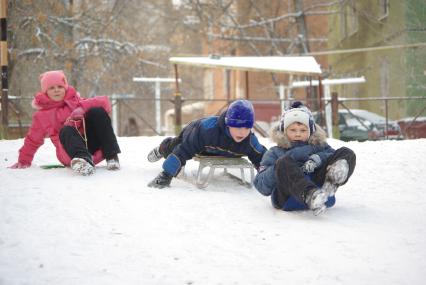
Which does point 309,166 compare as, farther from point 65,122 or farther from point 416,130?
point 416,130

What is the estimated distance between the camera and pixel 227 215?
12.0 ft

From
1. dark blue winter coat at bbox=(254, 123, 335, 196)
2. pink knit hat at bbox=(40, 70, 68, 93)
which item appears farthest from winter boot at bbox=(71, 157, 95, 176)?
dark blue winter coat at bbox=(254, 123, 335, 196)

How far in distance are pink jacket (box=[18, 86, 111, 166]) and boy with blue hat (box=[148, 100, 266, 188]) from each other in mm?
1034

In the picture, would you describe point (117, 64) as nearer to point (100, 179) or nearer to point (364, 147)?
point (364, 147)

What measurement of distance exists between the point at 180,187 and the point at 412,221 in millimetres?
1876

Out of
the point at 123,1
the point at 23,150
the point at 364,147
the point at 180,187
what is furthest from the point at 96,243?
the point at 123,1

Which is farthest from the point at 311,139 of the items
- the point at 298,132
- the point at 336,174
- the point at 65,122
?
the point at 65,122

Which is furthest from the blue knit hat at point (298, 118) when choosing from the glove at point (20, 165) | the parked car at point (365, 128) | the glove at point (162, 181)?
the parked car at point (365, 128)

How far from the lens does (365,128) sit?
42.4 ft

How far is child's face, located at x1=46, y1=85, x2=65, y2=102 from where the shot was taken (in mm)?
Answer: 5195

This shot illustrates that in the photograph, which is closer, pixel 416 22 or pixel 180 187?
pixel 180 187

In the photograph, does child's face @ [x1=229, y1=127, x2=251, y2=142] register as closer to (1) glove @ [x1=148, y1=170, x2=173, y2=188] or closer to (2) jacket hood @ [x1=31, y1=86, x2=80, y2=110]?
(1) glove @ [x1=148, y1=170, x2=173, y2=188]

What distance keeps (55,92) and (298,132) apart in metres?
2.53

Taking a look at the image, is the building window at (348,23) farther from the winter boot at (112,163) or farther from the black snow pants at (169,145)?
the winter boot at (112,163)
